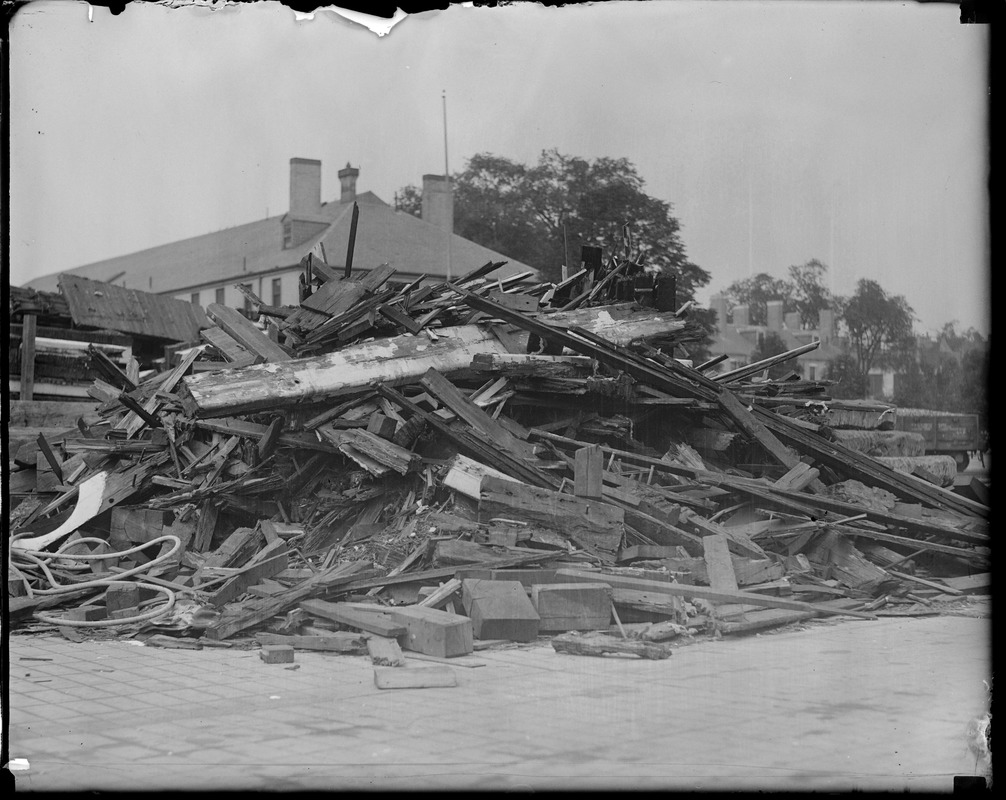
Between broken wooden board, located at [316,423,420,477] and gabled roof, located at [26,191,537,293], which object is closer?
broken wooden board, located at [316,423,420,477]

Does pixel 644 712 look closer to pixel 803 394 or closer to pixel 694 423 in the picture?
pixel 694 423

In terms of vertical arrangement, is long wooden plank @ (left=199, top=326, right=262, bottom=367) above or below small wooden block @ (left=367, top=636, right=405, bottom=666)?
above

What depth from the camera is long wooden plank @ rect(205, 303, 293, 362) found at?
996cm

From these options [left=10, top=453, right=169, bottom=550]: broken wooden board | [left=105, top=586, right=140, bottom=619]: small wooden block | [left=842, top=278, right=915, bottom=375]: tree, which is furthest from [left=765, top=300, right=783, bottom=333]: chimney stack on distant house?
[left=105, top=586, right=140, bottom=619]: small wooden block

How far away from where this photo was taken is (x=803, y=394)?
39.5ft

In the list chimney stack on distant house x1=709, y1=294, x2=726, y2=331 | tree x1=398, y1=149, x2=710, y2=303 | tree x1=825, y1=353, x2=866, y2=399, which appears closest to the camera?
tree x1=398, y1=149, x2=710, y2=303

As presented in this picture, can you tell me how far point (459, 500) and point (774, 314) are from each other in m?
11.5

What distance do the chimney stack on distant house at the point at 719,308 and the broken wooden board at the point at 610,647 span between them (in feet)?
54.6

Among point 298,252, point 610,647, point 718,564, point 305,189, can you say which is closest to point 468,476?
point 718,564

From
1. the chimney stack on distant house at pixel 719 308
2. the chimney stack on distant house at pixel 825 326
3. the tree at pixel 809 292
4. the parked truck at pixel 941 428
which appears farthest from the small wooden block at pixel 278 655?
the chimney stack on distant house at pixel 719 308

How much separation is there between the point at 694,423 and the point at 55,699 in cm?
670

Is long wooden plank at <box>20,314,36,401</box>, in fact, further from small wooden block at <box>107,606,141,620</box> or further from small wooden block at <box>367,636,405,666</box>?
small wooden block at <box>367,636,405,666</box>

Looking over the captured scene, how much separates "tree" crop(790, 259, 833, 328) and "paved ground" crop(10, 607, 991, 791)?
15.9ft

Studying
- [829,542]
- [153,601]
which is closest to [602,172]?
[829,542]
